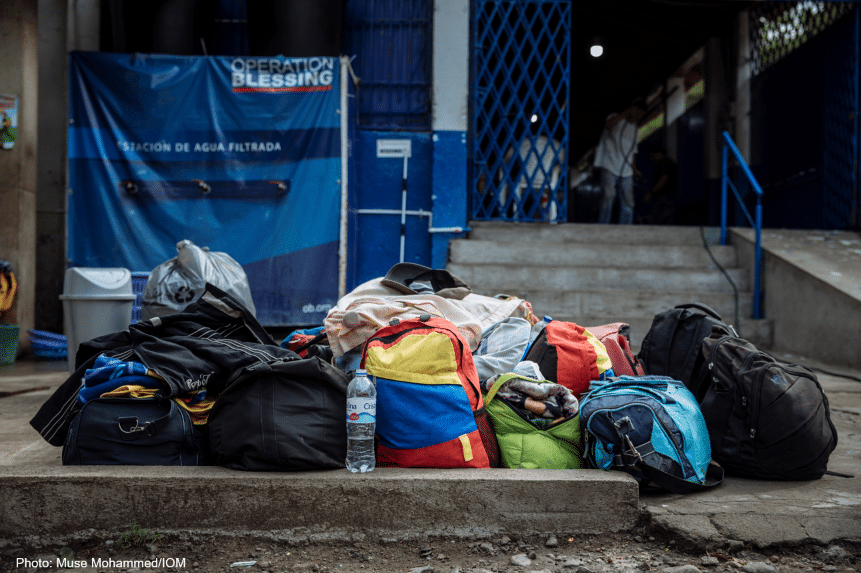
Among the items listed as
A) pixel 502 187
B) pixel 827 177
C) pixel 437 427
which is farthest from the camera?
pixel 827 177

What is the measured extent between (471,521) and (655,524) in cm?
64

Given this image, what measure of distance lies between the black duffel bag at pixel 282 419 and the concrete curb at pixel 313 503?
0.07m

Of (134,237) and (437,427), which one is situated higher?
(134,237)

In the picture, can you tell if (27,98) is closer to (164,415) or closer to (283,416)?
(164,415)

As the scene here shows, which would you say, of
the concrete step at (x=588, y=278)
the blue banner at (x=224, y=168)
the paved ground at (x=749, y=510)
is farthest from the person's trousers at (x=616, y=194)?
the paved ground at (x=749, y=510)

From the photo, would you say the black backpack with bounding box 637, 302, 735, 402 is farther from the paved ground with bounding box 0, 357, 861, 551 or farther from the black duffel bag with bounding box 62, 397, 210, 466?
the black duffel bag with bounding box 62, 397, 210, 466

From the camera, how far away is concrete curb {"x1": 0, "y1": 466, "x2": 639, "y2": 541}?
2072 mm

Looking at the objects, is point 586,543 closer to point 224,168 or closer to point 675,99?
point 224,168

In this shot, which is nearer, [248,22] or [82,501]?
[82,501]

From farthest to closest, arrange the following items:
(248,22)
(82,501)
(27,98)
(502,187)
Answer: (502,187), (248,22), (27,98), (82,501)

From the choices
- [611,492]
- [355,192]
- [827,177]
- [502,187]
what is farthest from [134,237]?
[827,177]

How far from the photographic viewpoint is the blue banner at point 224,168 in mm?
5801

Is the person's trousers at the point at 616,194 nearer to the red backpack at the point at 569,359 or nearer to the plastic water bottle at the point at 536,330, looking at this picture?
the plastic water bottle at the point at 536,330

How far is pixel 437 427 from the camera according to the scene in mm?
2223
